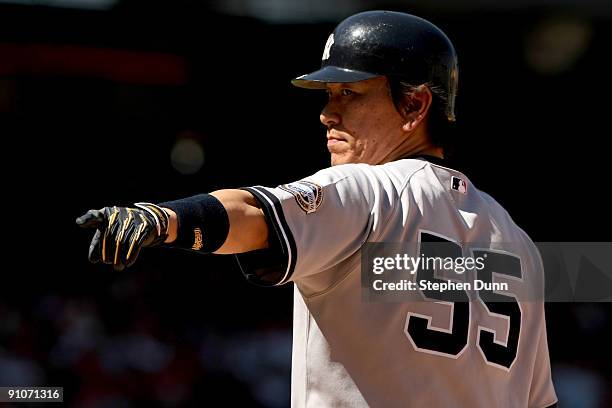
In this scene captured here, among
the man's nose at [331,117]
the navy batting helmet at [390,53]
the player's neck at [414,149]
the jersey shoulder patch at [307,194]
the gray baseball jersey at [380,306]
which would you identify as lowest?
the gray baseball jersey at [380,306]

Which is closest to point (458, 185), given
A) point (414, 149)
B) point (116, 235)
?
point (414, 149)

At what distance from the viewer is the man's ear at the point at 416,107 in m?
2.31

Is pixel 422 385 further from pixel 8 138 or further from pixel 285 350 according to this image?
pixel 8 138

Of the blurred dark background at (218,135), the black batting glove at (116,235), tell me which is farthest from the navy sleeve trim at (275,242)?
the blurred dark background at (218,135)

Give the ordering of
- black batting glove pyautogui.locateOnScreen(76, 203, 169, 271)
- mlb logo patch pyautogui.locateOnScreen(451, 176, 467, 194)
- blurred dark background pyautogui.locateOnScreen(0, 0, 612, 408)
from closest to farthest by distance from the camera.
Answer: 1. black batting glove pyautogui.locateOnScreen(76, 203, 169, 271)
2. mlb logo patch pyautogui.locateOnScreen(451, 176, 467, 194)
3. blurred dark background pyautogui.locateOnScreen(0, 0, 612, 408)

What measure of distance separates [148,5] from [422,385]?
6.40m

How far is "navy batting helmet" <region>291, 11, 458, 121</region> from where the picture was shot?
7.47 feet

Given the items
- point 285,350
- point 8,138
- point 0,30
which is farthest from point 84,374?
point 0,30

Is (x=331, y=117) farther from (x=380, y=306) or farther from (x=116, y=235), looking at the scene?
(x=116, y=235)

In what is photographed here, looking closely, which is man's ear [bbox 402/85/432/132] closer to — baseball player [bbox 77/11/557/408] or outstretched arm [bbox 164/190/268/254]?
baseball player [bbox 77/11/557/408]

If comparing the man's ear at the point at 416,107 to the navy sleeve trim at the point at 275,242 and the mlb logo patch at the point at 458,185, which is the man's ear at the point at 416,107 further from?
the navy sleeve trim at the point at 275,242

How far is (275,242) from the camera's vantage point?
5.76 feet

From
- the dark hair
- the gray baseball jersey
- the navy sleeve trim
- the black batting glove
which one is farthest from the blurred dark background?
the black batting glove

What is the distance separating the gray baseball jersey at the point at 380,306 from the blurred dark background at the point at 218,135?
5.02 meters
